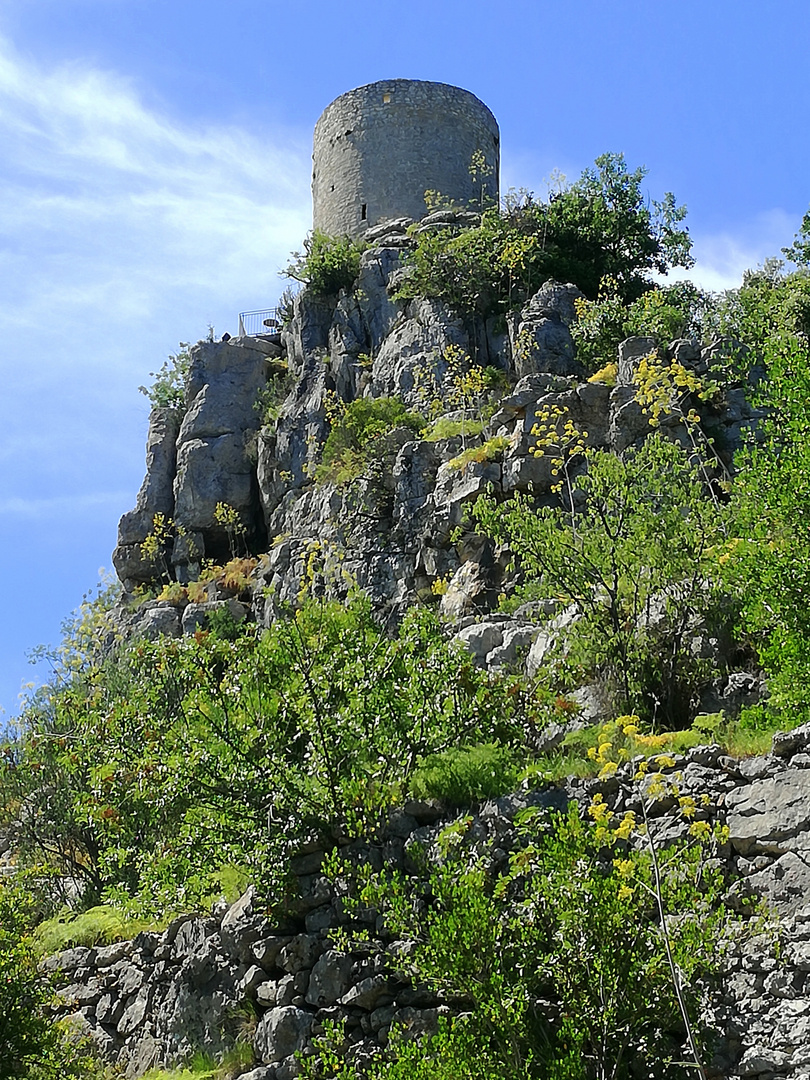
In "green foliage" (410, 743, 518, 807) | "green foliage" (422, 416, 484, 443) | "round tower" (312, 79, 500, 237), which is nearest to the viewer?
"green foliage" (410, 743, 518, 807)

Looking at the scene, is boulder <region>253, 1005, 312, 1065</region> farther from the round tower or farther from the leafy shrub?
the round tower

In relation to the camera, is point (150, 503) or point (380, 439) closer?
point (380, 439)

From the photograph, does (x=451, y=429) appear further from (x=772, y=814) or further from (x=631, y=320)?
(x=772, y=814)

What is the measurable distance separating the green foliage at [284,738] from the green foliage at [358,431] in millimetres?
9097

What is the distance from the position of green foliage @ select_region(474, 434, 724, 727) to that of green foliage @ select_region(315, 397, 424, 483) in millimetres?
8948

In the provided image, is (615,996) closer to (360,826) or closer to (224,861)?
(360,826)

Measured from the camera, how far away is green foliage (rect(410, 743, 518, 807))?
345 inches

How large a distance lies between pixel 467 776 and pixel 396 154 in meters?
22.2

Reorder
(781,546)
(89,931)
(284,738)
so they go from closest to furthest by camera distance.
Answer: (781,546) → (284,738) → (89,931)

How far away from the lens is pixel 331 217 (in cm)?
2838

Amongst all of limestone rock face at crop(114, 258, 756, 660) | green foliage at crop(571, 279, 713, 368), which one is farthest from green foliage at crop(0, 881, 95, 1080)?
green foliage at crop(571, 279, 713, 368)

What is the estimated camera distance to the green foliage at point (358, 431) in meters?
20.0

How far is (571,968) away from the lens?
22.4 ft

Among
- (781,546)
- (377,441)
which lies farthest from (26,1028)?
(377,441)
